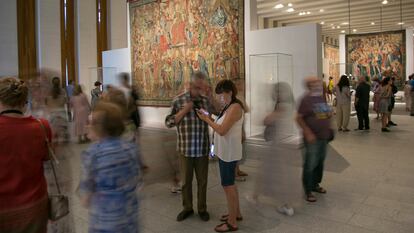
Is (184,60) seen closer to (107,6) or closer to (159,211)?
(159,211)

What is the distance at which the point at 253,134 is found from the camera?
394 inches

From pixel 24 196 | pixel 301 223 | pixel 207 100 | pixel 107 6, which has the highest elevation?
pixel 107 6

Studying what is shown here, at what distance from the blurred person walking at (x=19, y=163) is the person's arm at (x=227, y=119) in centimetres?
174

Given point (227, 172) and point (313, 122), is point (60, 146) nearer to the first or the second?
point (227, 172)

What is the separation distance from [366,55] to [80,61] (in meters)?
14.8

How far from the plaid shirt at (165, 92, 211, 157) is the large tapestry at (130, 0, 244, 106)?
20.1ft

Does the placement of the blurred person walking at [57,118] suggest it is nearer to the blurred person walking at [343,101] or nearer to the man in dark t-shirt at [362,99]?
the blurred person walking at [343,101]

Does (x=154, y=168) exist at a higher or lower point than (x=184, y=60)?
lower

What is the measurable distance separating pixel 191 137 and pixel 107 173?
1.95 metres

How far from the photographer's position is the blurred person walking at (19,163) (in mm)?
2238

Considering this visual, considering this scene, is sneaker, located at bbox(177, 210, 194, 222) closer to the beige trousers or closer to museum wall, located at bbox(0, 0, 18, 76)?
the beige trousers

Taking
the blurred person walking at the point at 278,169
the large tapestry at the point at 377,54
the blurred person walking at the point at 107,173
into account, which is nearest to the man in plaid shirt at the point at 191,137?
the blurred person walking at the point at 278,169

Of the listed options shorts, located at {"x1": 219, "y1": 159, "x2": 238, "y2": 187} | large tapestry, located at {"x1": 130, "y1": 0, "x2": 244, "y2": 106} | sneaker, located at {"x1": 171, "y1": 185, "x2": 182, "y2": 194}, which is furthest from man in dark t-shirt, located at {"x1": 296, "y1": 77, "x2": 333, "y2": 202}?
large tapestry, located at {"x1": 130, "y1": 0, "x2": 244, "y2": 106}

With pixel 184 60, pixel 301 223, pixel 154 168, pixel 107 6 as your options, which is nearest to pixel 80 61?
pixel 107 6
